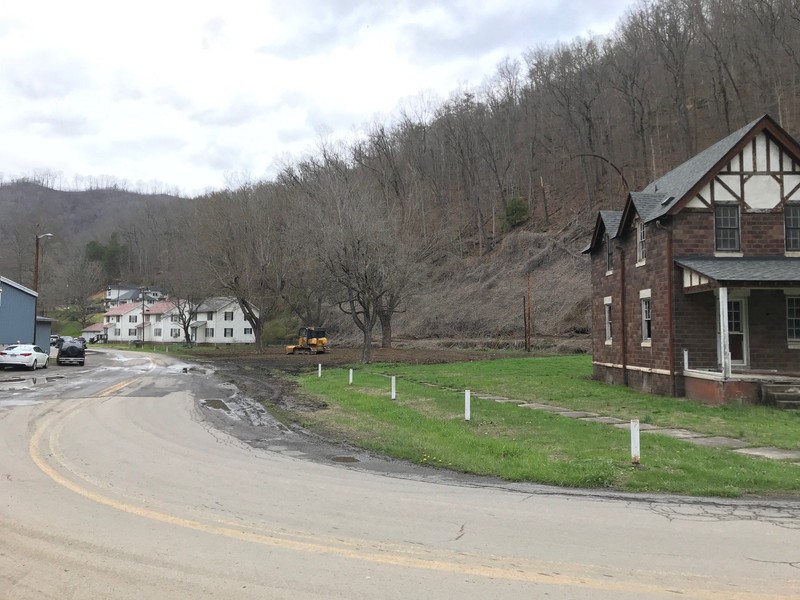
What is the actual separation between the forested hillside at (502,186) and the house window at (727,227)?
2166 cm

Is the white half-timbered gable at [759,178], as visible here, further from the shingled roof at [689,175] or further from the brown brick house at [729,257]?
the shingled roof at [689,175]

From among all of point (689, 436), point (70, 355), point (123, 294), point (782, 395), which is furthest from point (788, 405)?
point (123, 294)

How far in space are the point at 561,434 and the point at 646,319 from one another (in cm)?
1130

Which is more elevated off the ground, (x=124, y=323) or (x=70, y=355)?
(x=124, y=323)

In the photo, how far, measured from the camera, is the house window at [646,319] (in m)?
21.8

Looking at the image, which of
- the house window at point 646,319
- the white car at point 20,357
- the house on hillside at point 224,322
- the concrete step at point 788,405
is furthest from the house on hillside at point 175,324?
the concrete step at point 788,405

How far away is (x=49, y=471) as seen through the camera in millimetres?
9008

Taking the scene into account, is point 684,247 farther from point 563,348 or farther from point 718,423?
point 563,348

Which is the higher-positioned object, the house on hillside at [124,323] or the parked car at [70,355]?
the house on hillside at [124,323]

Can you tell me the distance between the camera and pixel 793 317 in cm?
2005

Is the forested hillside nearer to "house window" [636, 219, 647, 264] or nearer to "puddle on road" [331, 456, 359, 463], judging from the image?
"house window" [636, 219, 647, 264]

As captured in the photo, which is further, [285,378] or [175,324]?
[175,324]

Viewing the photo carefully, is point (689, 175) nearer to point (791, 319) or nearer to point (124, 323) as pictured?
point (791, 319)

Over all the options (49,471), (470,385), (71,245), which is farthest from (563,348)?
(71,245)
